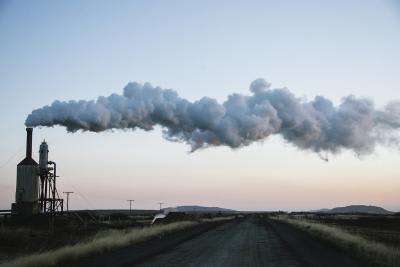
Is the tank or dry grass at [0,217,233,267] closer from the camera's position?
dry grass at [0,217,233,267]

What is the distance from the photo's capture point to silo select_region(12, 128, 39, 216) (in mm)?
56656

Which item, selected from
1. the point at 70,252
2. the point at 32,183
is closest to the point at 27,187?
the point at 32,183

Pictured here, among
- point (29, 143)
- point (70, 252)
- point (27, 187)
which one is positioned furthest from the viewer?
point (27, 187)

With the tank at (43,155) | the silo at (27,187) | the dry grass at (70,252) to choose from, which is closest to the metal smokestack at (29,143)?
the silo at (27,187)

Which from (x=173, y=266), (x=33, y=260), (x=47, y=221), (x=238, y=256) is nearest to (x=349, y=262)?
(x=238, y=256)

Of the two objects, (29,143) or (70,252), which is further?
(29,143)

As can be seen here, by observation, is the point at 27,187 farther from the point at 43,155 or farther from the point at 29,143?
the point at 29,143

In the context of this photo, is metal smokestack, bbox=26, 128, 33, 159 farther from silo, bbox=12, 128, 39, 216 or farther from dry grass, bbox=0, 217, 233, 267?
dry grass, bbox=0, 217, 233, 267

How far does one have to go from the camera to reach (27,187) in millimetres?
57344

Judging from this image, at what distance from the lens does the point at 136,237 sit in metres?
39.6

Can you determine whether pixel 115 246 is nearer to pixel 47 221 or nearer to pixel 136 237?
pixel 136 237

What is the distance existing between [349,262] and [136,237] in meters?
20.8

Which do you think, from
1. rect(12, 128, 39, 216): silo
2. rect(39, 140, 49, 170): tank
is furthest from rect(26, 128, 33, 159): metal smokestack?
rect(39, 140, 49, 170): tank

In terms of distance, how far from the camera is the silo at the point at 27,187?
5666cm
